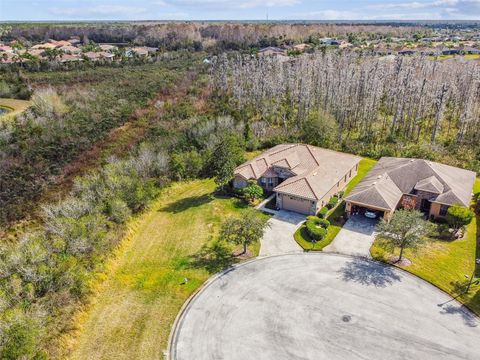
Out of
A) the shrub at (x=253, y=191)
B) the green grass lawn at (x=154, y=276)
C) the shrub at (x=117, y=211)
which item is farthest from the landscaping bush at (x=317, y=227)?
the shrub at (x=117, y=211)

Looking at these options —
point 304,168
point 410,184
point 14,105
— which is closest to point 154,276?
point 304,168

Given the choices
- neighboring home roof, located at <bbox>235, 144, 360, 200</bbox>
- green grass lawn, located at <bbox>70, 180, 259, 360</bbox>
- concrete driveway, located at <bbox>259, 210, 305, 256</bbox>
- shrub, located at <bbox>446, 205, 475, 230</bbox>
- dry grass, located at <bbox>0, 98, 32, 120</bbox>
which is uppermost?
dry grass, located at <bbox>0, 98, 32, 120</bbox>

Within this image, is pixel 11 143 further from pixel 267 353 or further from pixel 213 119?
pixel 267 353

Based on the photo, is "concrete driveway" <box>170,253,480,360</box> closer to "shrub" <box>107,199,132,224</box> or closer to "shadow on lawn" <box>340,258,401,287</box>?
"shadow on lawn" <box>340,258,401,287</box>

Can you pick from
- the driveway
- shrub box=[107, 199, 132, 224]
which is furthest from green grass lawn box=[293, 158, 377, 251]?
shrub box=[107, 199, 132, 224]

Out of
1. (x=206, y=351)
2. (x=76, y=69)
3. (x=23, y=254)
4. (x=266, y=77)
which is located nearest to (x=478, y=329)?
(x=206, y=351)

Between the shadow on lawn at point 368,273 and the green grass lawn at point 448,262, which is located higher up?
the green grass lawn at point 448,262

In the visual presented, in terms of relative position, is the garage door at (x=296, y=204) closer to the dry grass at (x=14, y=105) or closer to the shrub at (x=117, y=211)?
the shrub at (x=117, y=211)
